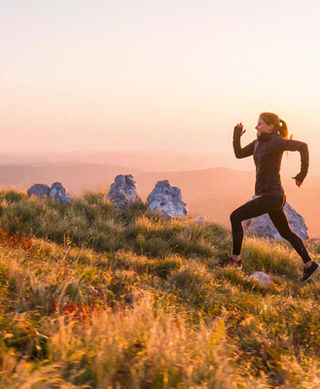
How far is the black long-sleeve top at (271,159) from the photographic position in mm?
5438

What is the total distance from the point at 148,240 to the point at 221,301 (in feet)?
10.8

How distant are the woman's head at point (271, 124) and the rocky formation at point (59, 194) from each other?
650 centimetres

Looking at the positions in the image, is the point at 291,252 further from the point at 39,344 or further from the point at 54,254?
the point at 39,344

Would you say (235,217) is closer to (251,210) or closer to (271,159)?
(251,210)

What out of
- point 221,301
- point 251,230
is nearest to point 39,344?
point 221,301

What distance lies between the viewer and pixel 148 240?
7531mm

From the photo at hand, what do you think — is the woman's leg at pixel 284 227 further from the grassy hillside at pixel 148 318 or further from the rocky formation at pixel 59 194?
the rocky formation at pixel 59 194

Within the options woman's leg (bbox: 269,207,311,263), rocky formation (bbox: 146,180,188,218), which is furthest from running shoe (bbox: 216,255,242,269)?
rocky formation (bbox: 146,180,188,218)

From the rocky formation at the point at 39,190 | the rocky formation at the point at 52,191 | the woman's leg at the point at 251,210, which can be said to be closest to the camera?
the woman's leg at the point at 251,210

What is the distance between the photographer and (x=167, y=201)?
445 inches

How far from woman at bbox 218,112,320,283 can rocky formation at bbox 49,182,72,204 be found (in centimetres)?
624

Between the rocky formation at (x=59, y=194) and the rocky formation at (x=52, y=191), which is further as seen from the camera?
the rocky formation at (x=52, y=191)

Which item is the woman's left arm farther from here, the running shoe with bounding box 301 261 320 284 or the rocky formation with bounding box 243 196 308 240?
the rocky formation with bounding box 243 196 308 240

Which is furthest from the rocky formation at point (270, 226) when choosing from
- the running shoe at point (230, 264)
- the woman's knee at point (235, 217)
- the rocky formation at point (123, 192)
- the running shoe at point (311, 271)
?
the woman's knee at point (235, 217)
